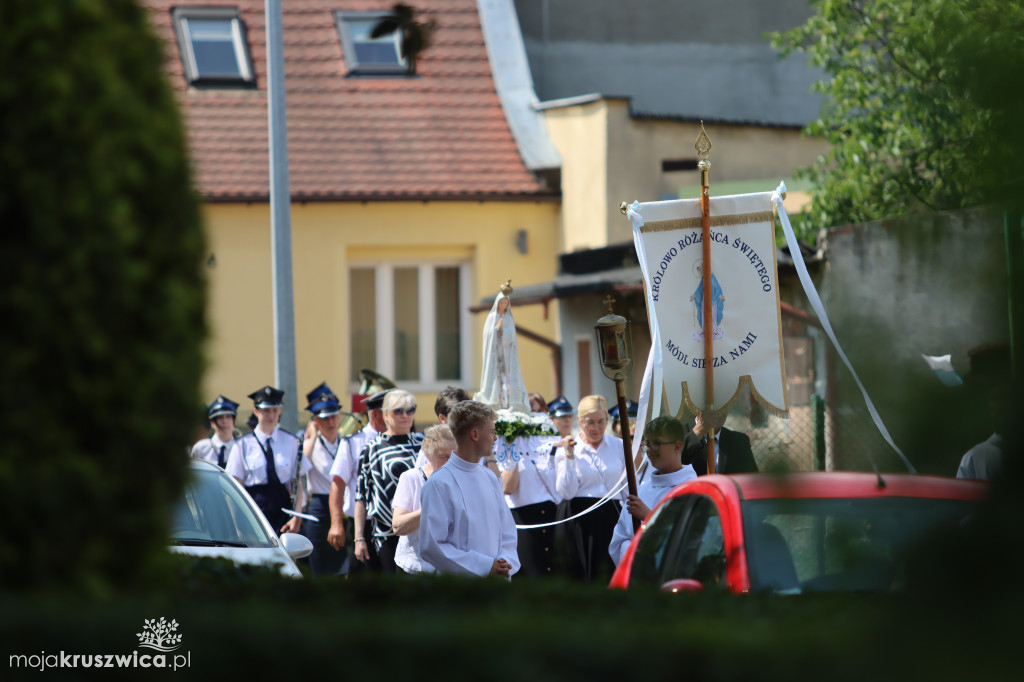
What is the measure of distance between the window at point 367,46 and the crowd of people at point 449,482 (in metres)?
10.2

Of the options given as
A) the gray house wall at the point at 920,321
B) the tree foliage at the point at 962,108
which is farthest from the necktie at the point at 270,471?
the gray house wall at the point at 920,321

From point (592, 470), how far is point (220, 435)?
4.06 meters

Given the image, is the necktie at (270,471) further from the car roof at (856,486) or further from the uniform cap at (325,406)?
the car roof at (856,486)

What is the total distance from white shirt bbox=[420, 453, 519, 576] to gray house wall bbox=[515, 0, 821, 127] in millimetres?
17123

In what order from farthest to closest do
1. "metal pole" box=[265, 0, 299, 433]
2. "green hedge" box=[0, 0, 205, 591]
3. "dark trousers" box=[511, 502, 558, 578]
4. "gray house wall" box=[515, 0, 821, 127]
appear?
"gray house wall" box=[515, 0, 821, 127]
"metal pole" box=[265, 0, 299, 433]
"dark trousers" box=[511, 502, 558, 578]
"green hedge" box=[0, 0, 205, 591]

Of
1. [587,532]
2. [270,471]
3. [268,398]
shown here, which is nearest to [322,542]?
[270,471]

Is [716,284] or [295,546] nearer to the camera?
[295,546]

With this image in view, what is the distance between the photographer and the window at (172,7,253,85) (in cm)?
2066

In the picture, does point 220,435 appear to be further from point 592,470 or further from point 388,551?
point 592,470

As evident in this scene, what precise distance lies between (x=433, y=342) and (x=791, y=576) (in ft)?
53.0

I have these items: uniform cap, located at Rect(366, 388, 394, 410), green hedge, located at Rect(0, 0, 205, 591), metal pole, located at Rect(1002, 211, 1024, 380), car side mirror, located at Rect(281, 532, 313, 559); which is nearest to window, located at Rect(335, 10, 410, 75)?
uniform cap, located at Rect(366, 388, 394, 410)

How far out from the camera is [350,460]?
10594mm

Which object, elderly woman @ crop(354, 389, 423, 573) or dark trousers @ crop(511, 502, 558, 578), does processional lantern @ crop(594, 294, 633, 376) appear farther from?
dark trousers @ crop(511, 502, 558, 578)

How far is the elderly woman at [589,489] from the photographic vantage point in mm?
9984
